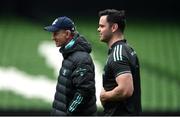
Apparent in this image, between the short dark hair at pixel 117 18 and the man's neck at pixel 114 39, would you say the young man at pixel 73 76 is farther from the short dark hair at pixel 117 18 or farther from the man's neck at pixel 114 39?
the short dark hair at pixel 117 18

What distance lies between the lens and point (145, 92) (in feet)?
37.8

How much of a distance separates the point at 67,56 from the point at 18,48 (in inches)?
222

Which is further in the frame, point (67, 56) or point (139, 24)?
point (139, 24)

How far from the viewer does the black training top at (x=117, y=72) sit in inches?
227

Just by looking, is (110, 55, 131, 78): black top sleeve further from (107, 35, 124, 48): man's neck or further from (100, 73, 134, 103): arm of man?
(107, 35, 124, 48): man's neck

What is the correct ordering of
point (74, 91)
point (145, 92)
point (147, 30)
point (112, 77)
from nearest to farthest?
point (112, 77) → point (74, 91) → point (145, 92) → point (147, 30)

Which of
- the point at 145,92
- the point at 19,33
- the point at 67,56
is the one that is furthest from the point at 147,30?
the point at 67,56

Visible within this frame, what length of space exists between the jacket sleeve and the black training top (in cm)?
33

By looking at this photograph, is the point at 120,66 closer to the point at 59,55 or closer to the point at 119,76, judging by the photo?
the point at 119,76

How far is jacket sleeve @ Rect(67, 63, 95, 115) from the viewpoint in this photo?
6176 millimetres

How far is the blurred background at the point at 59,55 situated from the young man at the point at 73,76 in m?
4.87

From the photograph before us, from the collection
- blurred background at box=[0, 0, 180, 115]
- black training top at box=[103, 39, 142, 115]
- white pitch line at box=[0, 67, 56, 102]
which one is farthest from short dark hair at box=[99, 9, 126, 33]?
white pitch line at box=[0, 67, 56, 102]

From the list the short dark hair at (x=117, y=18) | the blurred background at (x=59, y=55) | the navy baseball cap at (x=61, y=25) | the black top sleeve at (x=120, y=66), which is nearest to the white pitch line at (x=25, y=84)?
the blurred background at (x=59, y=55)

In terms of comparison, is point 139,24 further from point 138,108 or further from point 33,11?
point 138,108
